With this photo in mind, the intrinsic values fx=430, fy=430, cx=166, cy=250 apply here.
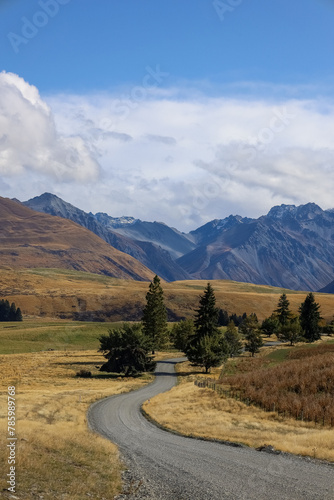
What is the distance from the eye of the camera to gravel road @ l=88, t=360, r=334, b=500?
16.6 metres

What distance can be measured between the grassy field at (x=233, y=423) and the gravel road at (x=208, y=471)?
75.0 inches

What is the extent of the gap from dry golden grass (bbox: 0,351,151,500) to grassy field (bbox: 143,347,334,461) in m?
7.00

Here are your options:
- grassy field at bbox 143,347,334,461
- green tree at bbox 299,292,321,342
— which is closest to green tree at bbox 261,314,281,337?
green tree at bbox 299,292,321,342

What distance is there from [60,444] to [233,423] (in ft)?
51.6

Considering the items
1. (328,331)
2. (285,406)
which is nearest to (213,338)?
(285,406)

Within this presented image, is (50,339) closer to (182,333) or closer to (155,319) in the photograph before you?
(155,319)

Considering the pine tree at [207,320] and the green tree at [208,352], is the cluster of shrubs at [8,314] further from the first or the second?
the green tree at [208,352]

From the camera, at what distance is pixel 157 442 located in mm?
26812

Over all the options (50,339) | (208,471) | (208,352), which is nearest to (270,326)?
(50,339)

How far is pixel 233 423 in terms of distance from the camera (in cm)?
3331

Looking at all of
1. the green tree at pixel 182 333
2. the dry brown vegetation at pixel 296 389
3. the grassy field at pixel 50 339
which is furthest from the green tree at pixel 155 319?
the dry brown vegetation at pixel 296 389

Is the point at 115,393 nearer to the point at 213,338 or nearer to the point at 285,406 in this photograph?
the point at 285,406

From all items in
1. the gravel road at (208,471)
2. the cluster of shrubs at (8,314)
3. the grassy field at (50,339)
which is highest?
the cluster of shrubs at (8,314)

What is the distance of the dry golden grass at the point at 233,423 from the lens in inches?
1012
